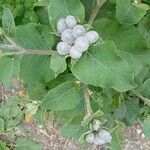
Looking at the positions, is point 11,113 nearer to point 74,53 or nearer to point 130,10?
point 130,10

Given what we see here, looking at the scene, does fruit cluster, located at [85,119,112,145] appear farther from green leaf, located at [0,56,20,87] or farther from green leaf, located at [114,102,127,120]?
green leaf, located at [114,102,127,120]

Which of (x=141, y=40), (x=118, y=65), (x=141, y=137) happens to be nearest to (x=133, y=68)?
(x=141, y=40)

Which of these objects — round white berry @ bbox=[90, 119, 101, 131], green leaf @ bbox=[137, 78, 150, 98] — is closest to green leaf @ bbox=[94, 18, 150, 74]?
green leaf @ bbox=[137, 78, 150, 98]

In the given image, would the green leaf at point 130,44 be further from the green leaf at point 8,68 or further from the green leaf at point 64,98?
the green leaf at point 8,68

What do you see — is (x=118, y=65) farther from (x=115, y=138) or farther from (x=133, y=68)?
(x=115, y=138)

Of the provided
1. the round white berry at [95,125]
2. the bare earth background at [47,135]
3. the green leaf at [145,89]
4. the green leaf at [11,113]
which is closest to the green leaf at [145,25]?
the green leaf at [145,89]
